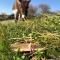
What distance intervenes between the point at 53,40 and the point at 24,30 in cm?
126

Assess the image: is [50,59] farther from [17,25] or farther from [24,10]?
[24,10]

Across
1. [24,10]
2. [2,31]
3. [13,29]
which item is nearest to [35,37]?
[2,31]

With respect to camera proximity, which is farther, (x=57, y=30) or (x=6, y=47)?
(x=57, y=30)

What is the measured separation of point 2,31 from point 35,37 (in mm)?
748

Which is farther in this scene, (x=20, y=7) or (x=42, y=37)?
(x=20, y=7)

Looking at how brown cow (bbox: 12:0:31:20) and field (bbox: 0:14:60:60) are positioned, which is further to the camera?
brown cow (bbox: 12:0:31:20)

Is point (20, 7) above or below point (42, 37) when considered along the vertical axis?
below

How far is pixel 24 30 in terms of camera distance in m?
5.21

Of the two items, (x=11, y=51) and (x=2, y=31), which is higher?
(x=2, y=31)

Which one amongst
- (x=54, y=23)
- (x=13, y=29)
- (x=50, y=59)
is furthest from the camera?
(x=13, y=29)

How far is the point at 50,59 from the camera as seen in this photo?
3900mm

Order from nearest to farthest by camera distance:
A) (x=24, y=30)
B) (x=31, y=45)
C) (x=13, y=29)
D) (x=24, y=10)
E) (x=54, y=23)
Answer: (x=31, y=45)
(x=54, y=23)
(x=24, y=30)
(x=13, y=29)
(x=24, y=10)

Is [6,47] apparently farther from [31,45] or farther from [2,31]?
[31,45]

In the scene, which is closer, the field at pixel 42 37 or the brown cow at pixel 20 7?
the field at pixel 42 37
